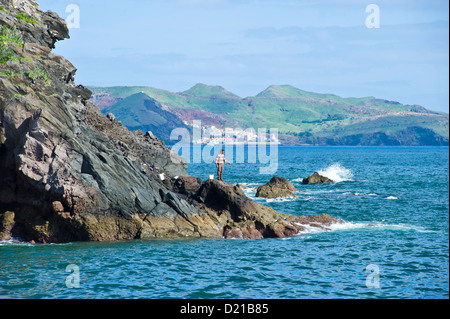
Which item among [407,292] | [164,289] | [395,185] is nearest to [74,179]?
[164,289]

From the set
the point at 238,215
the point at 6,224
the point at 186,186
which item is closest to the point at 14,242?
the point at 6,224

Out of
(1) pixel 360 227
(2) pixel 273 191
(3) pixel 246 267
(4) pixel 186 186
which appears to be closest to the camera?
(3) pixel 246 267

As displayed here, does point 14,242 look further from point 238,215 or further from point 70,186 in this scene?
point 238,215

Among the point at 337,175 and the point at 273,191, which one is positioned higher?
the point at 337,175

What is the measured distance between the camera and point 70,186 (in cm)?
2839

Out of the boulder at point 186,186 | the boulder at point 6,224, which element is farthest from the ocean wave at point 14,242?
the boulder at point 186,186

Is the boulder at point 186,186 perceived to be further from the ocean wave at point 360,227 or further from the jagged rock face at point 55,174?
the ocean wave at point 360,227

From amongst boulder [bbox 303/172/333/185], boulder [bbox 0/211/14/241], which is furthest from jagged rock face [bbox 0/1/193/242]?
boulder [bbox 303/172/333/185]

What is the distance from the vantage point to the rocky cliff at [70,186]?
28500 mm

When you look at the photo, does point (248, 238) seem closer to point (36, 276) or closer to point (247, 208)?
point (247, 208)

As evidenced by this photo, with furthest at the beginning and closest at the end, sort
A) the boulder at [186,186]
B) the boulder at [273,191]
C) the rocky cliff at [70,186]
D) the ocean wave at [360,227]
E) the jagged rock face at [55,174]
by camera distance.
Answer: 1. the boulder at [273,191]
2. the boulder at [186,186]
3. the ocean wave at [360,227]
4. the rocky cliff at [70,186]
5. the jagged rock face at [55,174]

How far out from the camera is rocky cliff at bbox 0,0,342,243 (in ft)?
93.5

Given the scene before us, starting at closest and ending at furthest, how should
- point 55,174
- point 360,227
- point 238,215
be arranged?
1. point 55,174
2. point 238,215
3. point 360,227

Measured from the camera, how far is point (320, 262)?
26.1 m
